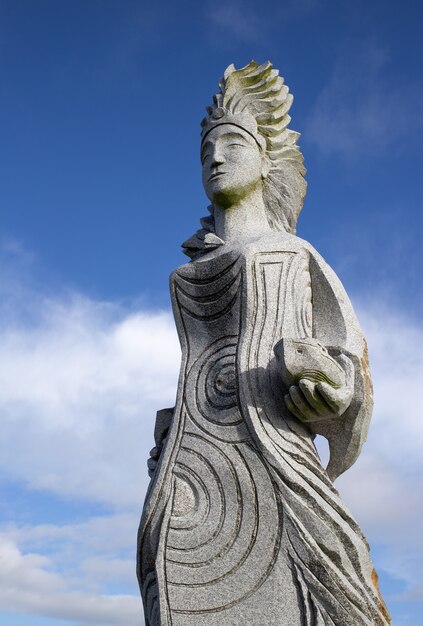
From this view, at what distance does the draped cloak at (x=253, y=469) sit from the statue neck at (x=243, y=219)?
0.40 metres

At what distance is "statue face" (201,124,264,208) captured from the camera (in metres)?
7.46

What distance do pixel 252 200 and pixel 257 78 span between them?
1.34m

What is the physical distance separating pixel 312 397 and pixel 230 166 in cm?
262

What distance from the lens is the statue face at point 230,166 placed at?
7.46 meters

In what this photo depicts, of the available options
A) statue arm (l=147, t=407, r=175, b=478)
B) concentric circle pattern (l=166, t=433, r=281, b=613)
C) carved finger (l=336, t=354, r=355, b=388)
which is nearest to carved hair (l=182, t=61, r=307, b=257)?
statue arm (l=147, t=407, r=175, b=478)

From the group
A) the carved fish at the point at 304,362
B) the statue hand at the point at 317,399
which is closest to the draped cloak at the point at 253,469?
the statue hand at the point at 317,399

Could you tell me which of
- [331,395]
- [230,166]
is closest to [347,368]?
[331,395]

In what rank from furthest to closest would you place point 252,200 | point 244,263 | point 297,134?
point 297,134, point 252,200, point 244,263

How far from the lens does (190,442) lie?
6.20 m

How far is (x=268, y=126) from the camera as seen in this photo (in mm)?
7902

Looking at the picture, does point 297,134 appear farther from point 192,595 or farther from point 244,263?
point 192,595

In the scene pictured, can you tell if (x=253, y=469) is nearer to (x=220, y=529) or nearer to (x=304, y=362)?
(x=220, y=529)

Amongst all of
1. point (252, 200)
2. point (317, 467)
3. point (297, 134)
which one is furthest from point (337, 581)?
point (297, 134)

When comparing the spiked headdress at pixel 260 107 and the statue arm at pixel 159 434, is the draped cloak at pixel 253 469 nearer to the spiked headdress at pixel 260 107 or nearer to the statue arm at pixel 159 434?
the statue arm at pixel 159 434
